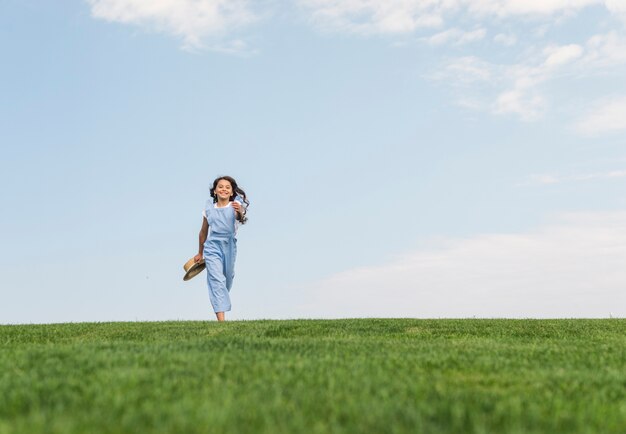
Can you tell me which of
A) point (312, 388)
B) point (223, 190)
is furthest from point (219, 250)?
point (312, 388)

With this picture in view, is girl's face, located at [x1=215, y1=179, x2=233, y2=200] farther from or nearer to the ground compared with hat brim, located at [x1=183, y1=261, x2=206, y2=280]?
farther from the ground

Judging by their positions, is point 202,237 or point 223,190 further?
point 202,237

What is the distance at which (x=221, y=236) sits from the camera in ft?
52.0

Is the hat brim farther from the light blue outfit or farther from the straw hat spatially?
the light blue outfit

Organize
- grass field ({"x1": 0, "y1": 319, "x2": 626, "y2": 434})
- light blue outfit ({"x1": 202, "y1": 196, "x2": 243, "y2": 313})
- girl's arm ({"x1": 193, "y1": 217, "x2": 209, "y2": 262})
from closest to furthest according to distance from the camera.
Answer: grass field ({"x1": 0, "y1": 319, "x2": 626, "y2": 434})
light blue outfit ({"x1": 202, "y1": 196, "x2": 243, "y2": 313})
girl's arm ({"x1": 193, "y1": 217, "x2": 209, "y2": 262})

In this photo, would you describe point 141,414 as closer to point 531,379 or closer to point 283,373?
point 283,373

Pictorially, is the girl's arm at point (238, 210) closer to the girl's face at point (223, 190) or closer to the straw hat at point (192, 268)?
the girl's face at point (223, 190)

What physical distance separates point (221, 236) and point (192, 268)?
3.63 feet

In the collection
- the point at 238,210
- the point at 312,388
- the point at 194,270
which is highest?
the point at 238,210

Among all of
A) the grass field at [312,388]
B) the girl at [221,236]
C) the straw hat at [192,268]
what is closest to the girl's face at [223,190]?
the girl at [221,236]

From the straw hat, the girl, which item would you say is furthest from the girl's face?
the straw hat

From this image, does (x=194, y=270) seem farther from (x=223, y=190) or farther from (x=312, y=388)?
(x=312, y=388)

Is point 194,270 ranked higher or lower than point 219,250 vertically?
lower

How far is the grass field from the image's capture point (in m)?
4.22
